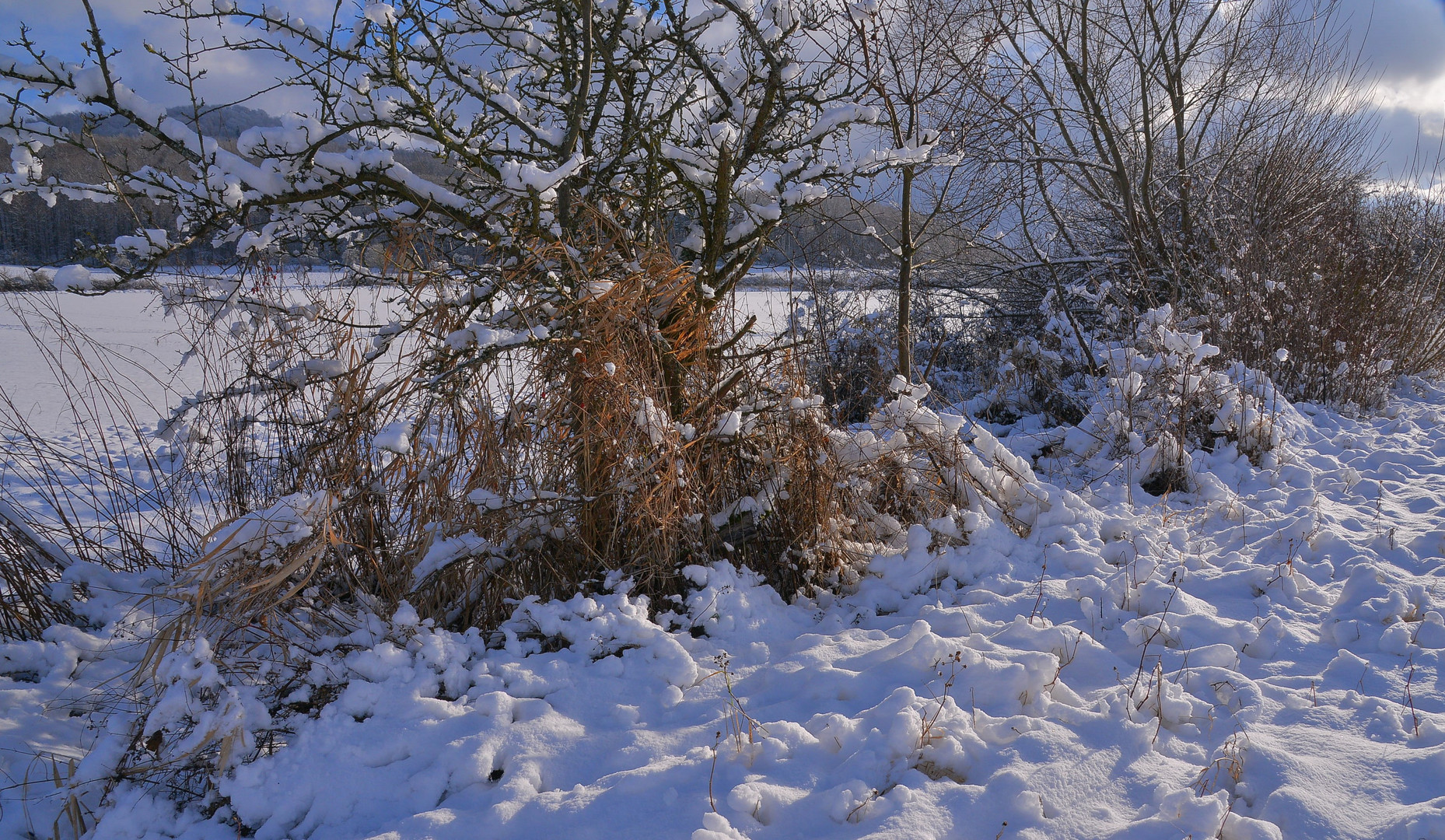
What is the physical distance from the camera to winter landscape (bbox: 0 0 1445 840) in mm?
2010

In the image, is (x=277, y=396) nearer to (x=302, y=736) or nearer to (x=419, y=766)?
(x=302, y=736)

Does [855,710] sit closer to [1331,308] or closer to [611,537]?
[611,537]

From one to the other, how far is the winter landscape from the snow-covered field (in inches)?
0.5

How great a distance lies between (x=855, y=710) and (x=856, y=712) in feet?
0.04

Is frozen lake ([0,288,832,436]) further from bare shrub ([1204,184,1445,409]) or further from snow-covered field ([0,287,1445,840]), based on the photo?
bare shrub ([1204,184,1445,409])

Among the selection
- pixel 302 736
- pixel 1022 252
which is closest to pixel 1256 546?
pixel 302 736

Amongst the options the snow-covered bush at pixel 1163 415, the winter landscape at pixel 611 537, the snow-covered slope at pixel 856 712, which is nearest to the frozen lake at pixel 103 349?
the winter landscape at pixel 611 537

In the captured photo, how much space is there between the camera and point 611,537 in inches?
118

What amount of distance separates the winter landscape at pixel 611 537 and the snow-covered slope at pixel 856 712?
0.01 metres

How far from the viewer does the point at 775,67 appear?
3234 mm

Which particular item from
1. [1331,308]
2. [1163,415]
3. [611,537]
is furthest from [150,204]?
[1331,308]

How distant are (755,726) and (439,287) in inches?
81.4

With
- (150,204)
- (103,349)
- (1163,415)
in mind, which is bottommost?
(1163,415)

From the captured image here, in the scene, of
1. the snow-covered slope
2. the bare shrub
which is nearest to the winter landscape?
the snow-covered slope
